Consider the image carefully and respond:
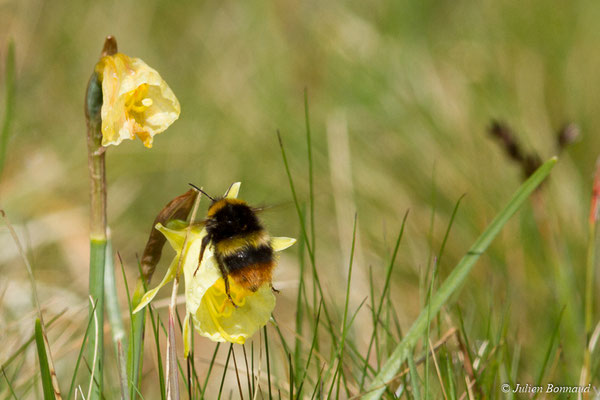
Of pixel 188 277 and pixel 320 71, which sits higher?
pixel 320 71

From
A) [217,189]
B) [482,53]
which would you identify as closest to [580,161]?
[482,53]

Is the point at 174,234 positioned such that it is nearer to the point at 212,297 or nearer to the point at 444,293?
the point at 212,297

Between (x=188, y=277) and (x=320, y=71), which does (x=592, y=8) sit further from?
(x=188, y=277)

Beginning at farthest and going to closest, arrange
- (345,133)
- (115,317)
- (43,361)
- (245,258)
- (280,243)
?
(345,133), (115,317), (280,243), (245,258), (43,361)

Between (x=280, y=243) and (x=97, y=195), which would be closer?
(x=97, y=195)

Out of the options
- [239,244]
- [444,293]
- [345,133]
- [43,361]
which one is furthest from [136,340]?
[345,133]

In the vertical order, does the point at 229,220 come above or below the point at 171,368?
above

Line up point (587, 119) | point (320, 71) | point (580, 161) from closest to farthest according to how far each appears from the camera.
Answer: point (580, 161)
point (587, 119)
point (320, 71)
